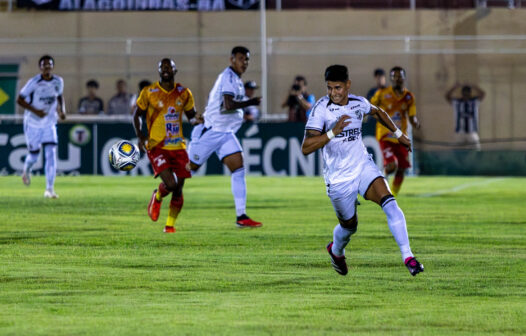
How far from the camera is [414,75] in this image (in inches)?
1265

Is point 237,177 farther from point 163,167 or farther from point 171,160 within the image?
point 163,167

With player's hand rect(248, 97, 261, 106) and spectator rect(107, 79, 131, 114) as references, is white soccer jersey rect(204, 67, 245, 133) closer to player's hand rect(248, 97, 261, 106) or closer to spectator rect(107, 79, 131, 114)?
player's hand rect(248, 97, 261, 106)

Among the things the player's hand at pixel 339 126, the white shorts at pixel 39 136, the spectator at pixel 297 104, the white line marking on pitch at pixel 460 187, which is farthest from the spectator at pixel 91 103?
the player's hand at pixel 339 126

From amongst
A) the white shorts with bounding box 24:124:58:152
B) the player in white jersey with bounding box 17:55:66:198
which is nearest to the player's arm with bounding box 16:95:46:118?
the player in white jersey with bounding box 17:55:66:198

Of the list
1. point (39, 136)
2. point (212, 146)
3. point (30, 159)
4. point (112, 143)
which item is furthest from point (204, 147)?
point (112, 143)

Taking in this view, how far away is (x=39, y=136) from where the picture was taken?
66.8 feet

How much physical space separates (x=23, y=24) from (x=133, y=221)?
751 inches

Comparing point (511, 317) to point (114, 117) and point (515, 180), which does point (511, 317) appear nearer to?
point (515, 180)

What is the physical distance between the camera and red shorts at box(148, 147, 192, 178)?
13.5 metres

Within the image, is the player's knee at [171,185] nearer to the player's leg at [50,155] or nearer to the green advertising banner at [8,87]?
the player's leg at [50,155]

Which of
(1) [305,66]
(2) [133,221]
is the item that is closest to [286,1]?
(1) [305,66]

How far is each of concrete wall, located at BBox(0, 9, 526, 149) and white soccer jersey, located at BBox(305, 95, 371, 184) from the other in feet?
70.2

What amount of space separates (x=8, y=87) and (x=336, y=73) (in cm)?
2270

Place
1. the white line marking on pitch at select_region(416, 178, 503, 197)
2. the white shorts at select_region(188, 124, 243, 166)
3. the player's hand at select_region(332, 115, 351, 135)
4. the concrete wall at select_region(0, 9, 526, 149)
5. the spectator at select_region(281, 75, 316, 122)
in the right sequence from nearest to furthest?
the player's hand at select_region(332, 115, 351, 135) → the white shorts at select_region(188, 124, 243, 166) → the white line marking on pitch at select_region(416, 178, 503, 197) → the spectator at select_region(281, 75, 316, 122) → the concrete wall at select_region(0, 9, 526, 149)
